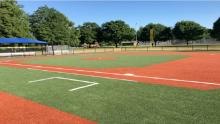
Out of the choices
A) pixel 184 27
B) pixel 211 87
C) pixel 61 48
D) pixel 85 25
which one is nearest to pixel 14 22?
pixel 61 48

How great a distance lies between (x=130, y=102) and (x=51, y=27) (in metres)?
56.6

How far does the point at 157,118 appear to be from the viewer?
5.16m

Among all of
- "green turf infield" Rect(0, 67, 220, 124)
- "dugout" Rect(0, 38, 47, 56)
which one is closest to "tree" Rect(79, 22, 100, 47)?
"dugout" Rect(0, 38, 47, 56)

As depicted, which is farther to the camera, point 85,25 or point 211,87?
point 85,25

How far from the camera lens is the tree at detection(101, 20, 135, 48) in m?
90.2

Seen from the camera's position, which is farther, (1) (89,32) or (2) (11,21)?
(1) (89,32)

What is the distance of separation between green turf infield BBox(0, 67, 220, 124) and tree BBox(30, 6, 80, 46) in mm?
50748

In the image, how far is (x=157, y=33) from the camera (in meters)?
109

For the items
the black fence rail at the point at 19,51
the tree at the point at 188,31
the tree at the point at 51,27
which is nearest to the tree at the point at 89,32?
the tree at the point at 51,27

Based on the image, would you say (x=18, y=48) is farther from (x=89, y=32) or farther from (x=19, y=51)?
(x=89, y=32)

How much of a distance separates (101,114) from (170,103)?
193 centimetres

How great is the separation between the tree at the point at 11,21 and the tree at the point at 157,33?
70.3 meters

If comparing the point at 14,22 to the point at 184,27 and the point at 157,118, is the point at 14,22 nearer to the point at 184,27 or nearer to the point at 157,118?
the point at 157,118

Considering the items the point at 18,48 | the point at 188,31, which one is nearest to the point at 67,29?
the point at 18,48
